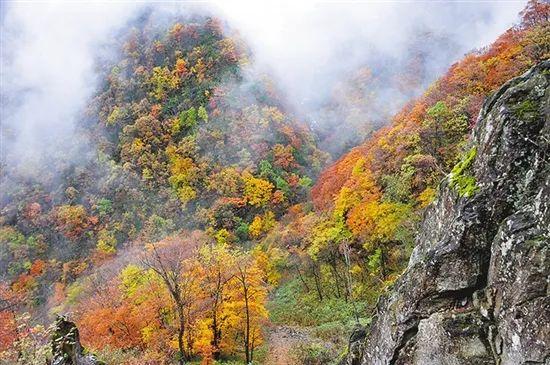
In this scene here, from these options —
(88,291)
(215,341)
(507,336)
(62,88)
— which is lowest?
(507,336)

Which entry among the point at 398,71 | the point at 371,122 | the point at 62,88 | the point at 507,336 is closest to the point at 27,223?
the point at 62,88

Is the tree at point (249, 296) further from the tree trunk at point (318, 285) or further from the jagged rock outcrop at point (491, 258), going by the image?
the jagged rock outcrop at point (491, 258)

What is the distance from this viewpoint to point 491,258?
796 centimetres

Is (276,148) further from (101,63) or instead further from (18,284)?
(101,63)

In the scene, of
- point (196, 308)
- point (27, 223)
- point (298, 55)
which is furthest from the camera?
point (298, 55)

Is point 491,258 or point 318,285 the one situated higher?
point 318,285

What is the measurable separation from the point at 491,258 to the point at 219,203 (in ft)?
215

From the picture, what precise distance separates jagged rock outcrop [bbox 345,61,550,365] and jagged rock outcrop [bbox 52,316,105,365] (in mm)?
11073

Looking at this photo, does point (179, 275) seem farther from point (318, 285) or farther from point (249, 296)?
point (318, 285)

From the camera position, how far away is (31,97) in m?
116

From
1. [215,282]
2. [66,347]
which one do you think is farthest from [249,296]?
[66,347]

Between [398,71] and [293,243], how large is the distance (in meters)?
66.0

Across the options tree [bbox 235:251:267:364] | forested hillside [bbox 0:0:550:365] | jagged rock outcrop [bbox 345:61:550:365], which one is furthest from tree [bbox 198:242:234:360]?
jagged rock outcrop [bbox 345:61:550:365]

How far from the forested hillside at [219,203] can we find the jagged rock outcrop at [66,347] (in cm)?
87
